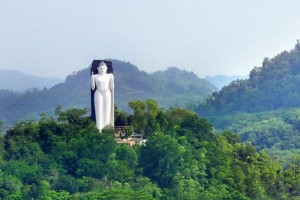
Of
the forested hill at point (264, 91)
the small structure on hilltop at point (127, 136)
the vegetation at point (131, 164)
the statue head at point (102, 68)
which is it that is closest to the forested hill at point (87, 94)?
the forested hill at point (264, 91)

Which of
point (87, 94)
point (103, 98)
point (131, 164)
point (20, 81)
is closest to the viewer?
point (131, 164)

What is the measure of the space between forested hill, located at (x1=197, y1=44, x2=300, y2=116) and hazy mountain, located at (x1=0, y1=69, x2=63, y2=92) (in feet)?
276

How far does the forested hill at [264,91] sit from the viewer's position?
4944cm

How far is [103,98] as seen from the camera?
68.6 feet

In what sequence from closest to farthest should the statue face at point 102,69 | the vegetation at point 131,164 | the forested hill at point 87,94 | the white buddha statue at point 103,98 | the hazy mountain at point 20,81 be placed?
the vegetation at point 131,164 → the white buddha statue at point 103,98 → the statue face at point 102,69 → the forested hill at point 87,94 → the hazy mountain at point 20,81

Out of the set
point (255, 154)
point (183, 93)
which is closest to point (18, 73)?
point (183, 93)

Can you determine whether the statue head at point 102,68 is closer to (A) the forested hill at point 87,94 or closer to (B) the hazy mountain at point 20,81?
(A) the forested hill at point 87,94

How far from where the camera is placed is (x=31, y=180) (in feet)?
61.7

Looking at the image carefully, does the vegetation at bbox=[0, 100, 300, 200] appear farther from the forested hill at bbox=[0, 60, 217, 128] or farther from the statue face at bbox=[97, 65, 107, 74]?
the forested hill at bbox=[0, 60, 217, 128]

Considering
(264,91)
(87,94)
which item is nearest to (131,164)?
(264,91)

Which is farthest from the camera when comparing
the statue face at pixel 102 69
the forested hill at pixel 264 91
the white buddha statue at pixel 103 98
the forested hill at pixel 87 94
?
the forested hill at pixel 87 94

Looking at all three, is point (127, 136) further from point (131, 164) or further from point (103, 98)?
point (131, 164)

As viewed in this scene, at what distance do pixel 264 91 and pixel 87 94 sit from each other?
1976cm

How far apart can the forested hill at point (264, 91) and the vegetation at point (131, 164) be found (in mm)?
26224
